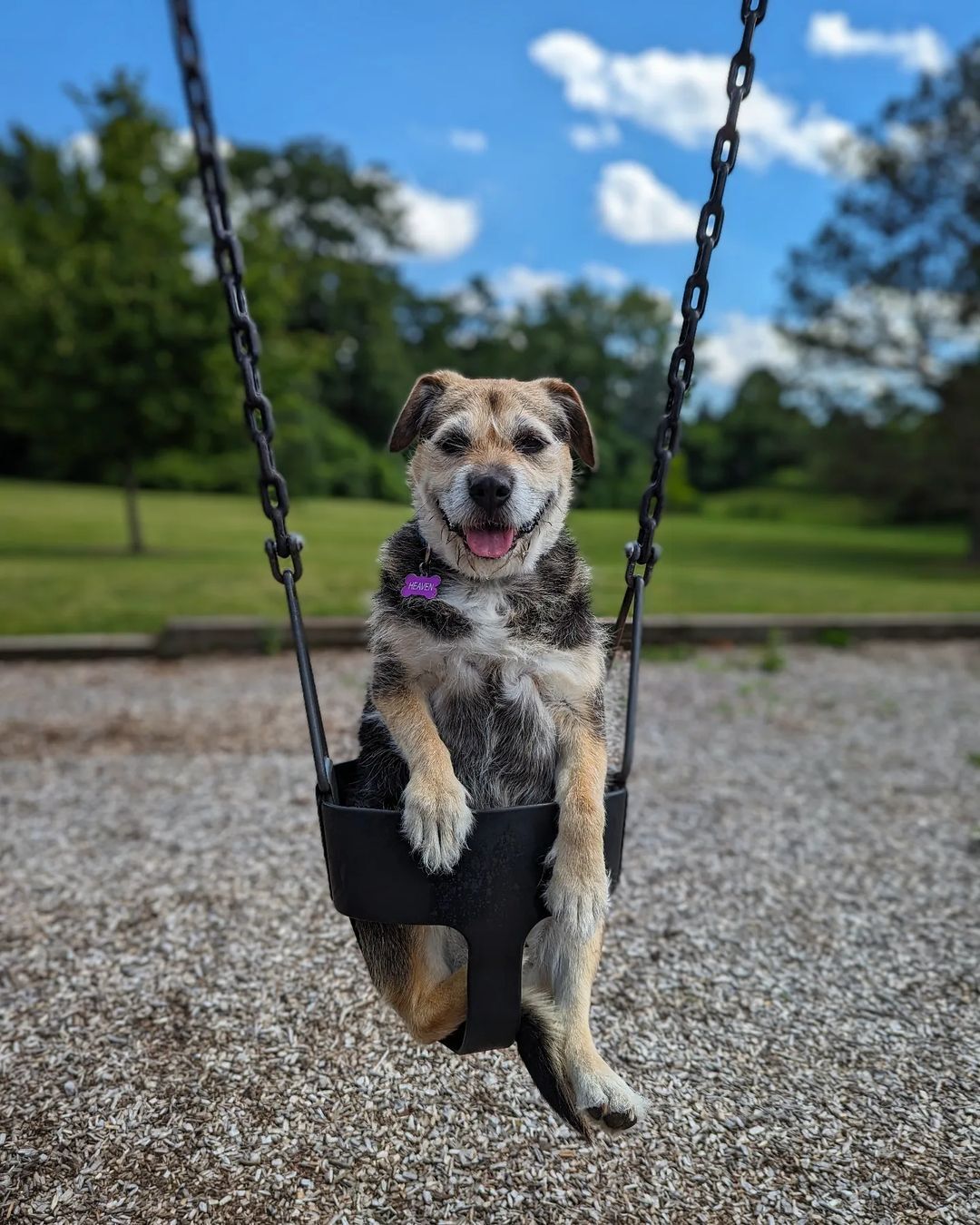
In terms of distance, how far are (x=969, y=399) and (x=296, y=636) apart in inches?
950

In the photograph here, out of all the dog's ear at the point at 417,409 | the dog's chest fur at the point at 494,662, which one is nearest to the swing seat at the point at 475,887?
the dog's chest fur at the point at 494,662

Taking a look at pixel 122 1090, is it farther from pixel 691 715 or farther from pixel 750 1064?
pixel 691 715

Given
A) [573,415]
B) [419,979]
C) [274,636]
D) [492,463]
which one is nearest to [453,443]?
[492,463]

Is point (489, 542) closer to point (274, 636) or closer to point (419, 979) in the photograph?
point (419, 979)

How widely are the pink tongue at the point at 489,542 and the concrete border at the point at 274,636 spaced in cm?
732

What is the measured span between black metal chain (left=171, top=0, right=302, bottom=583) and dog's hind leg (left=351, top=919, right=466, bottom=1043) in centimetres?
104

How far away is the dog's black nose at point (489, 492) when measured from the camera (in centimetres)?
256

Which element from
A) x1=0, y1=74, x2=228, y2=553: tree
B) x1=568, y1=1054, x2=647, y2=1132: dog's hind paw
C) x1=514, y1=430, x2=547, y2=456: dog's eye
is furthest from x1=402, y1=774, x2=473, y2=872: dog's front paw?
x1=0, y1=74, x2=228, y2=553: tree

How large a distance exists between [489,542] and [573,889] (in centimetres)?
91

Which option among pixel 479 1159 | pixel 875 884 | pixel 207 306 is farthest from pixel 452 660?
pixel 207 306

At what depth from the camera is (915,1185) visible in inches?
113

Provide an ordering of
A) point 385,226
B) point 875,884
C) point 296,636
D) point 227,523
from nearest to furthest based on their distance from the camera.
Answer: point 296,636
point 875,884
point 227,523
point 385,226

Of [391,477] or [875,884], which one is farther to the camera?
[391,477]

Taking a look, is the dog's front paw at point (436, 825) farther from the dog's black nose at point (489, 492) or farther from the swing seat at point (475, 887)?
the dog's black nose at point (489, 492)
